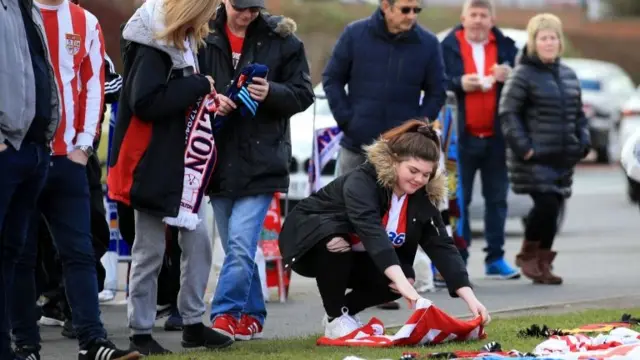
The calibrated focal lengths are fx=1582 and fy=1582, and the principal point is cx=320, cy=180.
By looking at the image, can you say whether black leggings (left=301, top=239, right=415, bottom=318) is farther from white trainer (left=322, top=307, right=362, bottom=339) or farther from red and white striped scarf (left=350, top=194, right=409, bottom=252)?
red and white striped scarf (left=350, top=194, right=409, bottom=252)

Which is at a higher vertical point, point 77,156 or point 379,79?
point 379,79

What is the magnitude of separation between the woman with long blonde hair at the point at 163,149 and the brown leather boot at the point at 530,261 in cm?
417

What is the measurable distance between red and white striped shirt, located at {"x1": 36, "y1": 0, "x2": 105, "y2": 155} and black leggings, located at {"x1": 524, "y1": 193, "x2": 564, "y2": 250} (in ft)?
15.9

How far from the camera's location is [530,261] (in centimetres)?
1170

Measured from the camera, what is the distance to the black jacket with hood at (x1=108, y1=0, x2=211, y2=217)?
7.66 metres

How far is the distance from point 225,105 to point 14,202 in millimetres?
1622

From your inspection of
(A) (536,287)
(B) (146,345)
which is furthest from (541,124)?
(B) (146,345)

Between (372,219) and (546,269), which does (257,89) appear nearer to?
(372,219)

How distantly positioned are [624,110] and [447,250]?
52.9 feet

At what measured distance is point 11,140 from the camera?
6742 mm

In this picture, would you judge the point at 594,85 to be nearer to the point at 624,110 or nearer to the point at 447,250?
the point at 624,110

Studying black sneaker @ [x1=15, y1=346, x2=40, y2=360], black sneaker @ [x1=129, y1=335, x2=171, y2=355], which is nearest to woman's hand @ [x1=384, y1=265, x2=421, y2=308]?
black sneaker @ [x1=129, y1=335, x2=171, y2=355]

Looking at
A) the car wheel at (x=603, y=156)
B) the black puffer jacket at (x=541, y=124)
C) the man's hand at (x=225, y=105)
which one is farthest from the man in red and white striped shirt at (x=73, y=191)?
the car wheel at (x=603, y=156)

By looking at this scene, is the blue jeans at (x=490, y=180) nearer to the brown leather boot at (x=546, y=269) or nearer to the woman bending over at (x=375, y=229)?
the brown leather boot at (x=546, y=269)
